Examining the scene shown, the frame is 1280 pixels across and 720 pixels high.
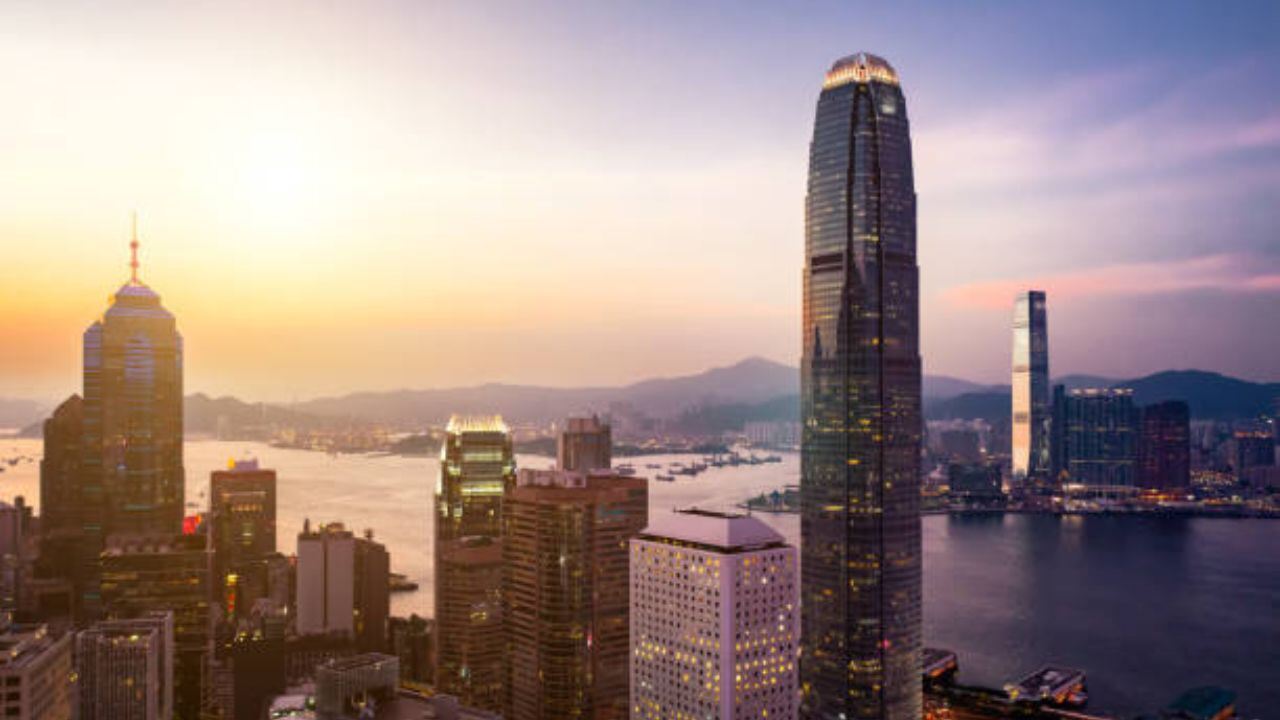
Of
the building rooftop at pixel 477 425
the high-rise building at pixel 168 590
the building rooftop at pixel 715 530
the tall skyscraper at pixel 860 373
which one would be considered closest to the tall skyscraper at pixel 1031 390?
the building rooftop at pixel 477 425

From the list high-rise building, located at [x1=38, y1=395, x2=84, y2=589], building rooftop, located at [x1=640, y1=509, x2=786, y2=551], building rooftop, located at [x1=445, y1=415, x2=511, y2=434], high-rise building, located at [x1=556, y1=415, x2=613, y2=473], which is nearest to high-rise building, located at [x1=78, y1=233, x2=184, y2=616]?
high-rise building, located at [x1=38, y1=395, x2=84, y2=589]

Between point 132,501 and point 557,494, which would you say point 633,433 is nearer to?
point 132,501

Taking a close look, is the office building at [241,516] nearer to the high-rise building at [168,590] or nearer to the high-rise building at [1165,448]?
the high-rise building at [168,590]

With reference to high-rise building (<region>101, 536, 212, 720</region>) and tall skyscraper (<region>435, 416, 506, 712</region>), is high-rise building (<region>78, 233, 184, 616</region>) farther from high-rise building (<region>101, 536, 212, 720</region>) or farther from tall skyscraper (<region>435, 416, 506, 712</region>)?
tall skyscraper (<region>435, 416, 506, 712</region>)

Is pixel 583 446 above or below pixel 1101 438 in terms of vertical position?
above

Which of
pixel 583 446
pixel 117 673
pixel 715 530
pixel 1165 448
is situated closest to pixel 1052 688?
pixel 715 530

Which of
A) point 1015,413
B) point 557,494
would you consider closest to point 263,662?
point 557,494

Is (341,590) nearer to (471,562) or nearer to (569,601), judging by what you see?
(471,562)
